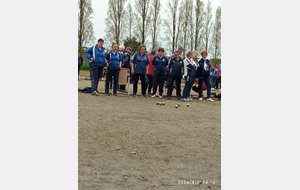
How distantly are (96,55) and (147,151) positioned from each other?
6.77 metres

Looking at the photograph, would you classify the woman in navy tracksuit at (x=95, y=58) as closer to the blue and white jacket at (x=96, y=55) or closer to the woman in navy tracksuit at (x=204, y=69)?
the blue and white jacket at (x=96, y=55)

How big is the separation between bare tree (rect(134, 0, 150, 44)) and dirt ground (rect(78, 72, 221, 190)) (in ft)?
58.3

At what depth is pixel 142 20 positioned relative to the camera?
92.1 feet

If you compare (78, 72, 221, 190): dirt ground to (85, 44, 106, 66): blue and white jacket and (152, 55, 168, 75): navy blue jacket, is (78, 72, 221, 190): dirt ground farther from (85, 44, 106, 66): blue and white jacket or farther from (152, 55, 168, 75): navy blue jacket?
(152, 55, 168, 75): navy blue jacket

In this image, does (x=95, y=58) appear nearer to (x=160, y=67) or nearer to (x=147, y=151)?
(x=160, y=67)

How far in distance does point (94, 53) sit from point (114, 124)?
5067mm

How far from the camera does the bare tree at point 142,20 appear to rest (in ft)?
81.0

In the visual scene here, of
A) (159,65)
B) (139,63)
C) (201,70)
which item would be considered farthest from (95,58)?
(201,70)

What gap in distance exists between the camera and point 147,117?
7.46m

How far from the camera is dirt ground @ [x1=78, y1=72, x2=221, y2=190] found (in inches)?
143
